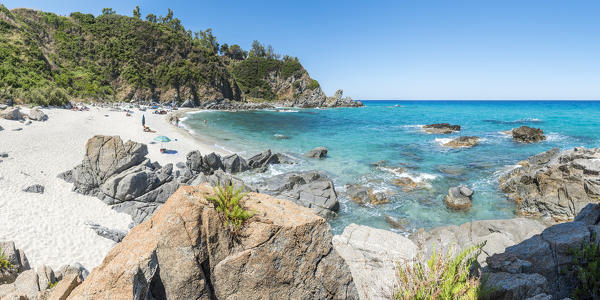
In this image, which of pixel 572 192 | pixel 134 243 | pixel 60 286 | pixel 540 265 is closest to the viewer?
pixel 134 243

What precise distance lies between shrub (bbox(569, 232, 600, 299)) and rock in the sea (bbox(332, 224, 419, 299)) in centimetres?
329

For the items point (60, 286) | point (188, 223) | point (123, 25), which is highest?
point (123, 25)

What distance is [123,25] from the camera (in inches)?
4400

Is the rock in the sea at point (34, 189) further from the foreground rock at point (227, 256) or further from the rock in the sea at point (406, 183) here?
the rock in the sea at point (406, 183)

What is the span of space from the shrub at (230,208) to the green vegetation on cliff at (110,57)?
7655 centimetres

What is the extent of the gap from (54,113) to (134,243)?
49.9 meters

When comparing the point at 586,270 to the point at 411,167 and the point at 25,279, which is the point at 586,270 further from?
the point at 411,167

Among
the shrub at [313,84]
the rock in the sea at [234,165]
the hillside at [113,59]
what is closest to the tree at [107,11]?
→ the hillside at [113,59]

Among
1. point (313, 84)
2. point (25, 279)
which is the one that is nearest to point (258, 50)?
point (313, 84)

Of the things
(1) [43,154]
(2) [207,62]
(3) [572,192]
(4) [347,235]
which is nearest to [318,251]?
(4) [347,235]

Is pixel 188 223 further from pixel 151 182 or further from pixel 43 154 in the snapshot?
pixel 43 154

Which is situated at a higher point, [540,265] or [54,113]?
[54,113]

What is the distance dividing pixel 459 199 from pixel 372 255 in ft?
43.1

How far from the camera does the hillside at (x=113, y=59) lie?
219ft
